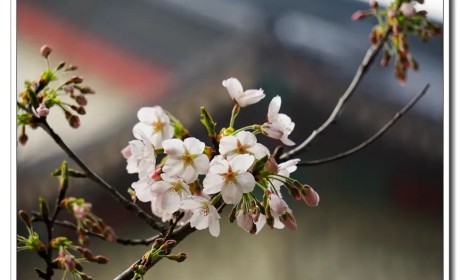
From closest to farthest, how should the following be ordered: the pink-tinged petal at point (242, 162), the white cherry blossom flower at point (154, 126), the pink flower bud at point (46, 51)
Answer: the pink-tinged petal at point (242, 162) → the white cherry blossom flower at point (154, 126) → the pink flower bud at point (46, 51)

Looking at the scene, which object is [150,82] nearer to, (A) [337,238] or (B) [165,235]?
(B) [165,235]

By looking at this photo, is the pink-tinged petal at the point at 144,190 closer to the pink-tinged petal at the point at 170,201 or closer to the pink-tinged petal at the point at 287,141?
the pink-tinged petal at the point at 170,201

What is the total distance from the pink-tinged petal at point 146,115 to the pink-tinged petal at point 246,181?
266mm

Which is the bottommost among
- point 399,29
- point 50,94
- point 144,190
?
point 144,190

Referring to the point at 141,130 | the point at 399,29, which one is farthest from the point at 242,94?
the point at 399,29

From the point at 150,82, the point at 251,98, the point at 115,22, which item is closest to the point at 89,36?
the point at 115,22

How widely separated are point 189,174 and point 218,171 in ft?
0.19

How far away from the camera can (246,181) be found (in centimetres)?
124

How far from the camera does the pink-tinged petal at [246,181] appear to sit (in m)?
1.24

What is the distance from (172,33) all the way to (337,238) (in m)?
0.59

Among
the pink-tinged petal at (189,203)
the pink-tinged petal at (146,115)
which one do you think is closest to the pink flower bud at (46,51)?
the pink-tinged petal at (146,115)

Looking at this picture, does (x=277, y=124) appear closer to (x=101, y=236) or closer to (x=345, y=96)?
(x=345, y=96)

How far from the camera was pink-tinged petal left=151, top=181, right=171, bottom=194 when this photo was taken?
1.28 meters
